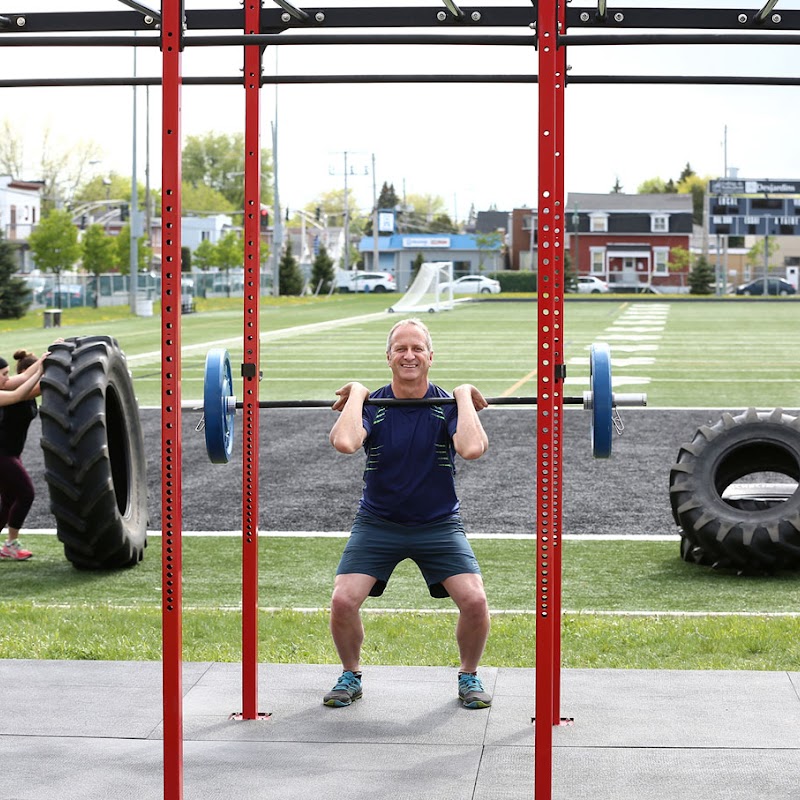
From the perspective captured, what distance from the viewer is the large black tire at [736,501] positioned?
878 cm

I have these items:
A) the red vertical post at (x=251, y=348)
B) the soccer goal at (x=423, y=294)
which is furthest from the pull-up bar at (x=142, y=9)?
the soccer goal at (x=423, y=294)

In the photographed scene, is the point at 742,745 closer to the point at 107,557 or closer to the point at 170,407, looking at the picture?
the point at 170,407

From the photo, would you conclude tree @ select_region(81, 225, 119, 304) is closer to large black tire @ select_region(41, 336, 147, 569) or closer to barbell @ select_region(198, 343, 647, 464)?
large black tire @ select_region(41, 336, 147, 569)

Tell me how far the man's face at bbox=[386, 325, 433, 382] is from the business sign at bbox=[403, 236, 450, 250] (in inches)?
4261

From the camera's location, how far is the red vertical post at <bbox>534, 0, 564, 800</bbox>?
4.33m

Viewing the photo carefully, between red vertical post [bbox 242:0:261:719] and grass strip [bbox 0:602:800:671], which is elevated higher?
red vertical post [bbox 242:0:261:719]

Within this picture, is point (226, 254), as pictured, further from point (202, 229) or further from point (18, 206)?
point (202, 229)

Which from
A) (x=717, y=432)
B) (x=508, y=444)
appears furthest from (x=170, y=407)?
(x=508, y=444)

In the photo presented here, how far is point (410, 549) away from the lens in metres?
5.66

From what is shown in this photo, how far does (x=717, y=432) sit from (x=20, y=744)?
547 cm

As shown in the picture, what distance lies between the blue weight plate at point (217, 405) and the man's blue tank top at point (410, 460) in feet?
1.85

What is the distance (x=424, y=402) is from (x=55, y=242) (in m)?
55.8

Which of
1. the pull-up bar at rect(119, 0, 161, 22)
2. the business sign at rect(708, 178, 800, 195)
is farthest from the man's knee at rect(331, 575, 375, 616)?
the business sign at rect(708, 178, 800, 195)

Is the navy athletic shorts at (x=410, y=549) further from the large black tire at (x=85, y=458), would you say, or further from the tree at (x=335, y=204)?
the tree at (x=335, y=204)
